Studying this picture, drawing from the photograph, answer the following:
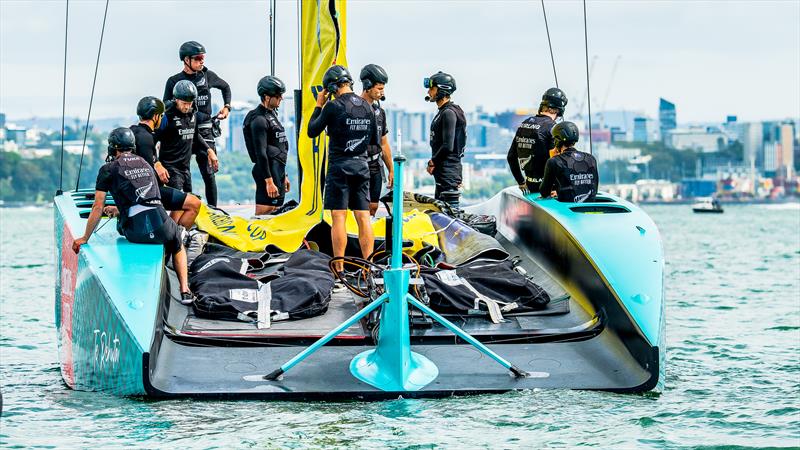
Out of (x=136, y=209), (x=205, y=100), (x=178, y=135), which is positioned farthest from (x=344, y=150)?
(x=205, y=100)

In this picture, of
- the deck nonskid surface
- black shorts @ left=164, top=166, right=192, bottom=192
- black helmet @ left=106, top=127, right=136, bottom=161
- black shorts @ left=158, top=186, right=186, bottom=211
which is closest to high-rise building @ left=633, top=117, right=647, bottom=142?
black shorts @ left=164, top=166, right=192, bottom=192

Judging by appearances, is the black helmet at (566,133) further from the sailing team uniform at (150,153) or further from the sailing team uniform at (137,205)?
the sailing team uniform at (137,205)

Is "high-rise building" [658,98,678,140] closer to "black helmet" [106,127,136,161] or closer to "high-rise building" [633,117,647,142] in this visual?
"high-rise building" [633,117,647,142]

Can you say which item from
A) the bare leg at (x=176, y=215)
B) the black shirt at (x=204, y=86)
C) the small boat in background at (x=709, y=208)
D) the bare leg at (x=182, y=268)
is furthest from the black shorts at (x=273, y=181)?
the small boat in background at (x=709, y=208)

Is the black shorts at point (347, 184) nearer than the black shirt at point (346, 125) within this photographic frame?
No

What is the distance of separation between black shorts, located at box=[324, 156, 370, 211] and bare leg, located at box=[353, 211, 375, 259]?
48 millimetres

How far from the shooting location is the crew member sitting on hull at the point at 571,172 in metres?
9.41

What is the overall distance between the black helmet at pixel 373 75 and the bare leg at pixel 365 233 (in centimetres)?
90

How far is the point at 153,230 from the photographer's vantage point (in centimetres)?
831

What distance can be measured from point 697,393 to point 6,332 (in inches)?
322

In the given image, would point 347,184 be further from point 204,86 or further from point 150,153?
point 204,86

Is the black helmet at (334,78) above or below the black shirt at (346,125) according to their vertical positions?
above

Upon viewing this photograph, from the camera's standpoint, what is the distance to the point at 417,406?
7.07 metres

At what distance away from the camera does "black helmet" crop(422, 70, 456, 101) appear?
1113 cm
